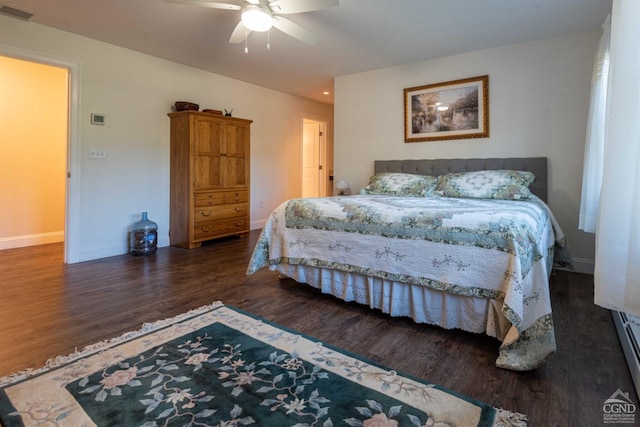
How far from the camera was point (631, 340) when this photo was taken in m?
1.73

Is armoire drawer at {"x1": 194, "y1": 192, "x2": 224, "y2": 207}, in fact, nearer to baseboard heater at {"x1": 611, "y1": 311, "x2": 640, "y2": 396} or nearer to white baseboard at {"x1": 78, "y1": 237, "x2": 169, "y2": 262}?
white baseboard at {"x1": 78, "y1": 237, "x2": 169, "y2": 262}

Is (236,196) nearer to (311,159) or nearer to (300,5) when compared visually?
(311,159)

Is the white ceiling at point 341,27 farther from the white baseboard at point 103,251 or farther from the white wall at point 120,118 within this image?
the white baseboard at point 103,251

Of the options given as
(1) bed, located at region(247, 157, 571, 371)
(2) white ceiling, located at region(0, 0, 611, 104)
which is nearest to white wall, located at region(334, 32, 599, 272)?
(2) white ceiling, located at region(0, 0, 611, 104)

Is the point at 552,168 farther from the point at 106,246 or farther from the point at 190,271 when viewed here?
the point at 106,246

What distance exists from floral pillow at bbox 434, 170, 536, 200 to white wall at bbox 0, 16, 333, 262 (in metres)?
3.56

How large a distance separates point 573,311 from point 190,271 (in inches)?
130

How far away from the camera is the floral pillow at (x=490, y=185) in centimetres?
316

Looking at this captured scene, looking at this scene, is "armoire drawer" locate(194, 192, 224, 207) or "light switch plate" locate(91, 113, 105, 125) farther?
"armoire drawer" locate(194, 192, 224, 207)

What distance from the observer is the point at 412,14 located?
9.93 feet

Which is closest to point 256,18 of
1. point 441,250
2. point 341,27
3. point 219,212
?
point 341,27

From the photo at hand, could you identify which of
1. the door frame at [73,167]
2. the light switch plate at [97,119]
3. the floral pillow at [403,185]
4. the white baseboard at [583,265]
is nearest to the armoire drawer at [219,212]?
the door frame at [73,167]

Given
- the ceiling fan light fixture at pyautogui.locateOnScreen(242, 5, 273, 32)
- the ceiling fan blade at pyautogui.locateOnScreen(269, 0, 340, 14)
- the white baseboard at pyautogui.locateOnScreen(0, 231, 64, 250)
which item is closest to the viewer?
the ceiling fan blade at pyautogui.locateOnScreen(269, 0, 340, 14)

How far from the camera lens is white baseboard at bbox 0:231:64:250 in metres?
4.28
